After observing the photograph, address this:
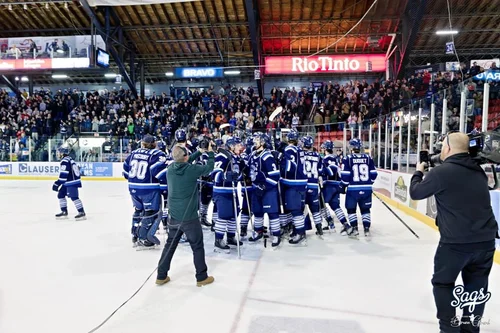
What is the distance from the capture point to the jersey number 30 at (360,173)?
18.3 feet

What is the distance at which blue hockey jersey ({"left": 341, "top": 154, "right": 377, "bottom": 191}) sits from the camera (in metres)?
5.60

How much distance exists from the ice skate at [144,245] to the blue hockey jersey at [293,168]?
6.45ft

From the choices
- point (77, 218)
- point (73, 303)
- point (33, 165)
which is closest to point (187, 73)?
point (33, 165)

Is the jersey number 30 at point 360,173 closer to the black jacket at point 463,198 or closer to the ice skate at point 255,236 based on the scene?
the ice skate at point 255,236

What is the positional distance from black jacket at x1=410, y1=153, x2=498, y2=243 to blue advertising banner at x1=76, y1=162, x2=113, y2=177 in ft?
45.8

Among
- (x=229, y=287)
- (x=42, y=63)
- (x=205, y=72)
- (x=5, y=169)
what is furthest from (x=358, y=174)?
(x=42, y=63)

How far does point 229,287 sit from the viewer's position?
3.56 m

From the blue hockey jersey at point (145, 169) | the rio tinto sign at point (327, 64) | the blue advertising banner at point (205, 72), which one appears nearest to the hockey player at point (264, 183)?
the blue hockey jersey at point (145, 169)

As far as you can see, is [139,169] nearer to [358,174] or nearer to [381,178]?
[358,174]

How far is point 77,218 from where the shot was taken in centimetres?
705

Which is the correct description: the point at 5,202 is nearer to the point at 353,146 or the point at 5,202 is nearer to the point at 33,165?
the point at 33,165

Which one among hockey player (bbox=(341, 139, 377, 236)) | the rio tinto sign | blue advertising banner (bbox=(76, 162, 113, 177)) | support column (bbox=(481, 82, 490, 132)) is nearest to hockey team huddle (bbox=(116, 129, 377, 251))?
hockey player (bbox=(341, 139, 377, 236))

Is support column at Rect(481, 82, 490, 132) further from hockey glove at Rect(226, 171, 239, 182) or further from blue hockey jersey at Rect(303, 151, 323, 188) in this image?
hockey glove at Rect(226, 171, 239, 182)

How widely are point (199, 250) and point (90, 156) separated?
12.3 meters
